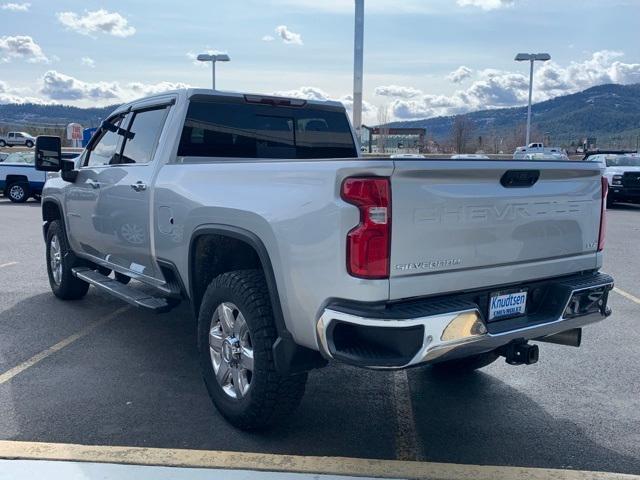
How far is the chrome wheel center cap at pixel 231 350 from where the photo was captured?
149 inches

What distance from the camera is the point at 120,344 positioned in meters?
5.46

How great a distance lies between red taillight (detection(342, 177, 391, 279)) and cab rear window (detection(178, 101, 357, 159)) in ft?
7.46

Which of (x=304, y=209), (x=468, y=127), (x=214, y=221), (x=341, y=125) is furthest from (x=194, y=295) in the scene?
(x=468, y=127)

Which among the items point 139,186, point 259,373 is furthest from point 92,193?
point 259,373

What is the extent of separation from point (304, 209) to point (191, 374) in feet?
6.88

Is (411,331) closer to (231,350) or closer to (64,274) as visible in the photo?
(231,350)

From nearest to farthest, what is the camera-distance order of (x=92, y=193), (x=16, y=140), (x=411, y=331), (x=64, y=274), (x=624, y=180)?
(x=411, y=331)
(x=92, y=193)
(x=64, y=274)
(x=624, y=180)
(x=16, y=140)

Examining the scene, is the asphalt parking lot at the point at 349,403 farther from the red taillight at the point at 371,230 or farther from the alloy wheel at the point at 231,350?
the red taillight at the point at 371,230

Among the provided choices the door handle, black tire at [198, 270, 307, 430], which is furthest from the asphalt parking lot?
the door handle

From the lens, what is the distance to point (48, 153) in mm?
6297

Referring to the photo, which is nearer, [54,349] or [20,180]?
[54,349]

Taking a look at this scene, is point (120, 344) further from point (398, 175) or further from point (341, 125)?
point (398, 175)

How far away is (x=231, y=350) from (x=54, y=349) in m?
2.19

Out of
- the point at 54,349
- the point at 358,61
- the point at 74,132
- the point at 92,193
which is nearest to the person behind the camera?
the point at 54,349
